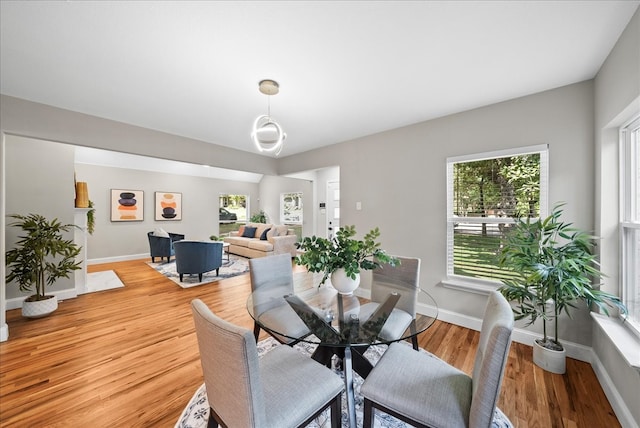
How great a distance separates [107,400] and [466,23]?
3.30m

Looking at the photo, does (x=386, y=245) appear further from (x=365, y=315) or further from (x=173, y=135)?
(x=173, y=135)

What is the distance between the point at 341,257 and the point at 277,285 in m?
0.83

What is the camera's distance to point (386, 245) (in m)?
3.35

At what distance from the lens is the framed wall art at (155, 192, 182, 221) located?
689cm

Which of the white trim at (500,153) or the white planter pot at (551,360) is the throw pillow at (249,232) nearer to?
the white trim at (500,153)

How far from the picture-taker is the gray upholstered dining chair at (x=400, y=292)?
60.6 inches

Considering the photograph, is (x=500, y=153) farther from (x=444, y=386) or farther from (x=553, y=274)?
(x=444, y=386)

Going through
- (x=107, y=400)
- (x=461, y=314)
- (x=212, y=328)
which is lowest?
(x=107, y=400)

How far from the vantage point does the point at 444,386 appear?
1.16m

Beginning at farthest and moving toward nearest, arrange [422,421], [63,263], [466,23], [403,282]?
[63,263] < [403,282] < [466,23] < [422,421]

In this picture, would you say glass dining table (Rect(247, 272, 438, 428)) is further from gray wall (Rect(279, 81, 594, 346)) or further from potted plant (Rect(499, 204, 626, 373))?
gray wall (Rect(279, 81, 594, 346))

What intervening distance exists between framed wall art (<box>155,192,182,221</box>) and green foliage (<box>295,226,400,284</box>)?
21.8ft

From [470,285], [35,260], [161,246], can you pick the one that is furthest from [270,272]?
[161,246]

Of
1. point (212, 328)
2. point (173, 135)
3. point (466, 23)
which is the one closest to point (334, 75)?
point (466, 23)
